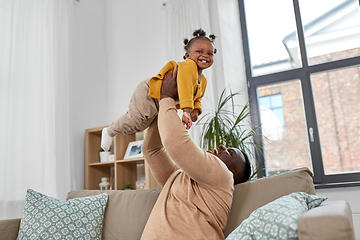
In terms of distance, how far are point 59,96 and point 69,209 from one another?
4.97 ft

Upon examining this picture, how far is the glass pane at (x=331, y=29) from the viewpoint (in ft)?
10.4

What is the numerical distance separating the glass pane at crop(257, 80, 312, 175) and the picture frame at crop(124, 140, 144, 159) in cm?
127

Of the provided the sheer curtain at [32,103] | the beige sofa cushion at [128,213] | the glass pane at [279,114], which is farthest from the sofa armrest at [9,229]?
the glass pane at [279,114]

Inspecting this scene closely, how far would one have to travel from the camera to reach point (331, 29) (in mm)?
3277

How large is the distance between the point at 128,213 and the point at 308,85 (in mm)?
2266

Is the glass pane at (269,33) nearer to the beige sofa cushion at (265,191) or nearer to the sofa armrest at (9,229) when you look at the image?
the beige sofa cushion at (265,191)

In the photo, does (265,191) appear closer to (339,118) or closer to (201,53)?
(201,53)

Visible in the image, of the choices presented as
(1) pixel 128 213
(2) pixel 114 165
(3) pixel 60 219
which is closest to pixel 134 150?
(2) pixel 114 165

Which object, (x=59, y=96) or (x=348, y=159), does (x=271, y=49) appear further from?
(x=59, y=96)

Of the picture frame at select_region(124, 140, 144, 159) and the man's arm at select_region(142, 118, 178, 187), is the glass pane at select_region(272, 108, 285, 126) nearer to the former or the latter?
the picture frame at select_region(124, 140, 144, 159)

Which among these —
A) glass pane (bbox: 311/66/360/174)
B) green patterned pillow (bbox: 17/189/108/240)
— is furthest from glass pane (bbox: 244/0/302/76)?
green patterned pillow (bbox: 17/189/108/240)

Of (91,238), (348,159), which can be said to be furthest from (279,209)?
(348,159)

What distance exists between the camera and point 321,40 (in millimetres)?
3295

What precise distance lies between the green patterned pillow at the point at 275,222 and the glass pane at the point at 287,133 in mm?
2108
